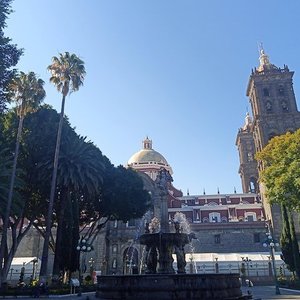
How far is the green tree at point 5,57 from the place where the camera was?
798 inches

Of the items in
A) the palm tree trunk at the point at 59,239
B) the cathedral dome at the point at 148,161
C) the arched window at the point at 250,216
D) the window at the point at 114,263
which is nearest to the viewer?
the palm tree trunk at the point at 59,239

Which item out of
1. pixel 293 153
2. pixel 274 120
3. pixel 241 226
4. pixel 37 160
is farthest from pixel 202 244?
pixel 37 160

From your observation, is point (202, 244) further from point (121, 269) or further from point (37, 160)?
point (37, 160)

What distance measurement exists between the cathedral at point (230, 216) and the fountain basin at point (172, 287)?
1094 inches

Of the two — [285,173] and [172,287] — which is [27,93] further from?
[285,173]

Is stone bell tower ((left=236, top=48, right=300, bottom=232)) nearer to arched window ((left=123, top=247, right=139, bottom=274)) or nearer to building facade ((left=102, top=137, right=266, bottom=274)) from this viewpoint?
building facade ((left=102, top=137, right=266, bottom=274))

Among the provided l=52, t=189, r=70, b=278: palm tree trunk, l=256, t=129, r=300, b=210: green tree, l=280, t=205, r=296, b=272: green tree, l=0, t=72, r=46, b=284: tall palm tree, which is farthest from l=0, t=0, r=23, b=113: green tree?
l=280, t=205, r=296, b=272: green tree

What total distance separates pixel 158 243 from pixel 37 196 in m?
16.2

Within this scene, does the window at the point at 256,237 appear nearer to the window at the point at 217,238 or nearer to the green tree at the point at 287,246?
the window at the point at 217,238

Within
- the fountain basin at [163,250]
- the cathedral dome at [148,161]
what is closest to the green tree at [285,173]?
the fountain basin at [163,250]

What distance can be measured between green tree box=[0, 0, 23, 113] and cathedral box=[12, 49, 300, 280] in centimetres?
2240

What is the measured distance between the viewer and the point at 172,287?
497 inches

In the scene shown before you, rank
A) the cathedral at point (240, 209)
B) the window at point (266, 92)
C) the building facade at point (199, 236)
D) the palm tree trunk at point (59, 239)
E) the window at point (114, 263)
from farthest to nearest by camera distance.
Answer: the window at point (266, 92), the cathedral at point (240, 209), the building facade at point (199, 236), the window at point (114, 263), the palm tree trunk at point (59, 239)

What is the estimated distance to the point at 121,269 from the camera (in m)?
44.7
